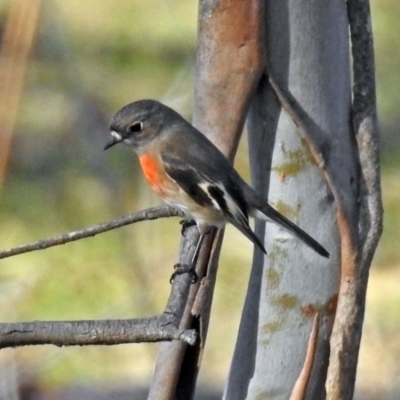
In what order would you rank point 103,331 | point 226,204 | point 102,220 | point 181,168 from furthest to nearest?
point 102,220
point 181,168
point 226,204
point 103,331

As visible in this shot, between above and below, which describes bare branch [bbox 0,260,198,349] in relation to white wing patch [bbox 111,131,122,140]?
below

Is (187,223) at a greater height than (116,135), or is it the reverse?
(116,135)

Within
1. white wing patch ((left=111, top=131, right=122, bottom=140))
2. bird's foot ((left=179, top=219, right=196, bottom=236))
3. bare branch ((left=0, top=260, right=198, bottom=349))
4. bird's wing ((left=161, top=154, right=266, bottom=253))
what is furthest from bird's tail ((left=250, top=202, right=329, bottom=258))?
white wing patch ((left=111, top=131, right=122, bottom=140))

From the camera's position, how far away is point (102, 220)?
194 inches

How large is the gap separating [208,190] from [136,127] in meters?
0.29

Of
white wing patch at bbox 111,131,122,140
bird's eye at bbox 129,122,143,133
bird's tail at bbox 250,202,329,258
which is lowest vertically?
bird's tail at bbox 250,202,329,258

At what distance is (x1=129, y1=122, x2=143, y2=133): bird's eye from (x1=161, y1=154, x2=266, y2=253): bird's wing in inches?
3.6

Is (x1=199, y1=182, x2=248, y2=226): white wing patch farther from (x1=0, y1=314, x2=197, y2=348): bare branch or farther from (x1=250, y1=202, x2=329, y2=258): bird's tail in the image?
(x1=0, y1=314, x2=197, y2=348): bare branch

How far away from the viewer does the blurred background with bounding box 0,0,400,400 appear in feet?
12.0

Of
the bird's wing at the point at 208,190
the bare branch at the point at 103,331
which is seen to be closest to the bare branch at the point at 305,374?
the bare branch at the point at 103,331

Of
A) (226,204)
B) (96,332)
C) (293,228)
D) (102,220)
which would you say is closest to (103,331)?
(96,332)

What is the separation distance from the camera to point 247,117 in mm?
1755

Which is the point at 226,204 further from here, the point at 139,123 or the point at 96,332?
the point at 96,332

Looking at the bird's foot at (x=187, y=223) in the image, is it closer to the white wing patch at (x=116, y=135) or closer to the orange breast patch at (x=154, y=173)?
the orange breast patch at (x=154, y=173)
